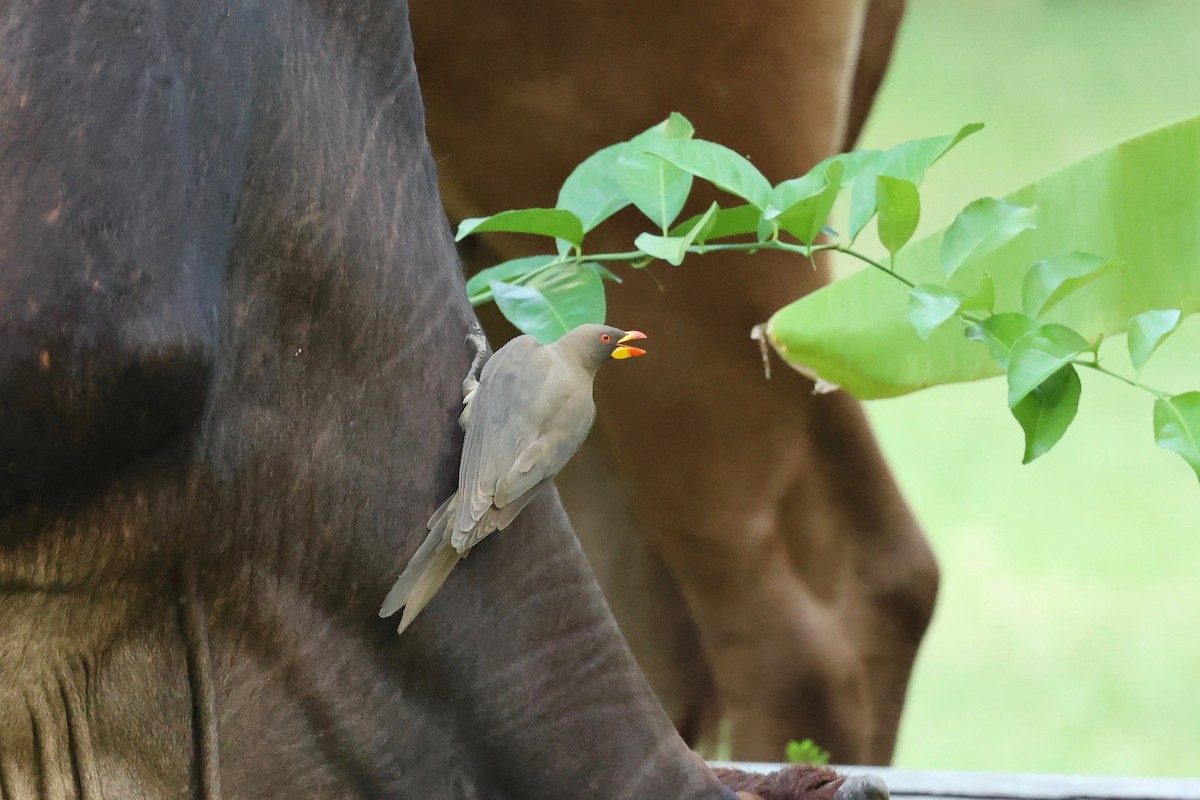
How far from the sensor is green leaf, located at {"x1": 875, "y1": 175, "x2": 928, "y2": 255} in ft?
1.45

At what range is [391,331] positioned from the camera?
1.20ft

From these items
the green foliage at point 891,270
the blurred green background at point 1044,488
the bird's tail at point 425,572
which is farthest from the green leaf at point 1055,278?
the blurred green background at point 1044,488

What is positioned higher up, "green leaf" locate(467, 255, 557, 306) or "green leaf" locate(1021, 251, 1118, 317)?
"green leaf" locate(467, 255, 557, 306)

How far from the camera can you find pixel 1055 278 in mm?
458

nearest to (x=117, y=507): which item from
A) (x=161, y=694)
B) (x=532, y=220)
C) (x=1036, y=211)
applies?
(x=161, y=694)

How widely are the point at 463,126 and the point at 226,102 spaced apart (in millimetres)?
478

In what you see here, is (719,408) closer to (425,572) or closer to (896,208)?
(896,208)

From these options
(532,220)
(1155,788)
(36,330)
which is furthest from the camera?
(1155,788)

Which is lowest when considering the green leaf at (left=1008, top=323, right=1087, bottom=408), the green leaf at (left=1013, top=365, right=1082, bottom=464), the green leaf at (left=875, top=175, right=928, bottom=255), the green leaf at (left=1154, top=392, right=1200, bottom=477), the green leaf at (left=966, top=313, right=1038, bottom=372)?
the green leaf at (left=1154, top=392, right=1200, bottom=477)

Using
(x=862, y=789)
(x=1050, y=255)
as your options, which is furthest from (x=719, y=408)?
(x=862, y=789)

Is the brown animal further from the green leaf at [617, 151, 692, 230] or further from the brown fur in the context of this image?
the green leaf at [617, 151, 692, 230]

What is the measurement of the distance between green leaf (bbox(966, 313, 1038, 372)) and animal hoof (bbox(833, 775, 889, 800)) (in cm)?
14

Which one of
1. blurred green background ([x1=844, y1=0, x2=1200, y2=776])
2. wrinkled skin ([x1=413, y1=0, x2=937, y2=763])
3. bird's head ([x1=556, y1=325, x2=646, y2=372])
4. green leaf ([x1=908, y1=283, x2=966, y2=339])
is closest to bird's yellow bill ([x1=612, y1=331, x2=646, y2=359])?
bird's head ([x1=556, y1=325, x2=646, y2=372])

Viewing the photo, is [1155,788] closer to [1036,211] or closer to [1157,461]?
[1036,211]
